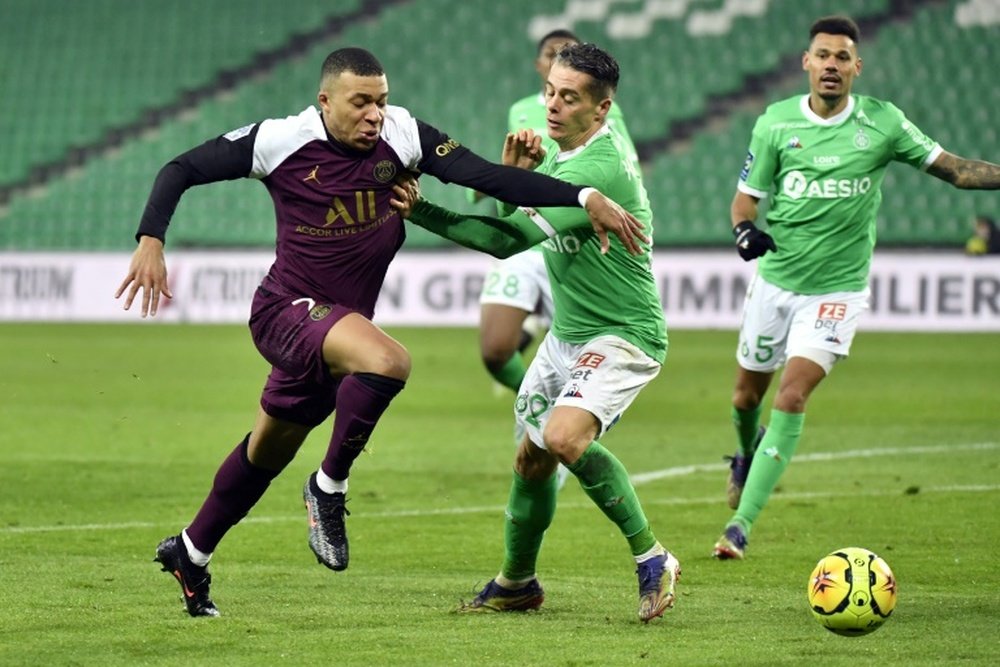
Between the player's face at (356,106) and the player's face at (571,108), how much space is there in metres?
0.62

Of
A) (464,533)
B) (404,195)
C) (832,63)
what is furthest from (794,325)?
(404,195)

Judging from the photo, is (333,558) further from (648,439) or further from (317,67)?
(317,67)

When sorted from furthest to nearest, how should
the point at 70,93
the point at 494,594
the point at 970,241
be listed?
1. the point at 70,93
2. the point at 970,241
3. the point at 494,594

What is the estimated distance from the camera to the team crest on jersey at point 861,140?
8461mm

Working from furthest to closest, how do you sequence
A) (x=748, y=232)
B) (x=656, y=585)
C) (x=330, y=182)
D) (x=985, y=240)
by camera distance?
(x=985, y=240) → (x=748, y=232) → (x=330, y=182) → (x=656, y=585)

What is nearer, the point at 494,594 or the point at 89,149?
the point at 494,594

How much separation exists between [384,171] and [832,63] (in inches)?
123

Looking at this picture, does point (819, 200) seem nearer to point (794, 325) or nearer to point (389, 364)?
point (794, 325)

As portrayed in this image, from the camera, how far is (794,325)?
848 centimetres

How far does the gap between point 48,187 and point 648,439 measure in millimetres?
18499

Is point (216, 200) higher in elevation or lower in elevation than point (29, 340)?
higher

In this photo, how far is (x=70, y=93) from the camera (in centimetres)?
2986

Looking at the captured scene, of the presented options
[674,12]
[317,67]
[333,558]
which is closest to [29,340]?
[317,67]

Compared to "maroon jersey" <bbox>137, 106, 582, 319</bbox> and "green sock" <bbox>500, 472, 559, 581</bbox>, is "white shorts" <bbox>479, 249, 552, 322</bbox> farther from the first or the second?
"maroon jersey" <bbox>137, 106, 582, 319</bbox>
